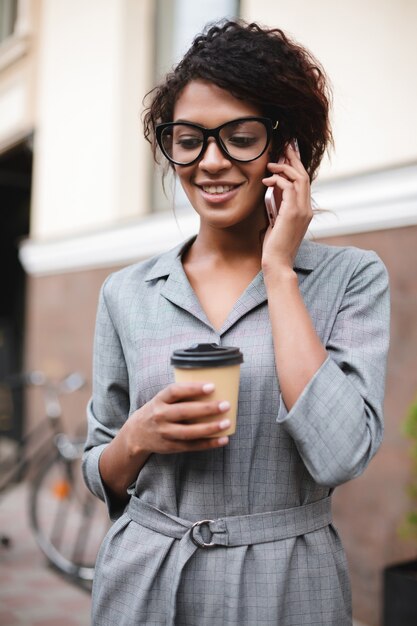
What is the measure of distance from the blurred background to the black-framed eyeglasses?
261mm

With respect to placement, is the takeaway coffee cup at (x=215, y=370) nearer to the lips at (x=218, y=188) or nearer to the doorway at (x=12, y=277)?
the lips at (x=218, y=188)

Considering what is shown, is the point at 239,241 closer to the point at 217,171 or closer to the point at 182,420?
the point at 217,171

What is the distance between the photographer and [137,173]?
5.64m

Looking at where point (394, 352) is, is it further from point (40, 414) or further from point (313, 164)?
point (40, 414)

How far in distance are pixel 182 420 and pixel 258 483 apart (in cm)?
21

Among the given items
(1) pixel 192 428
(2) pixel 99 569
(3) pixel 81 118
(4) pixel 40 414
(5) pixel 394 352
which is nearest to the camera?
(1) pixel 192 428

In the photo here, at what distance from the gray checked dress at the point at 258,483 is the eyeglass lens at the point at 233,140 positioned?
234 mm

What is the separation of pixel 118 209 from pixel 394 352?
3001 mm

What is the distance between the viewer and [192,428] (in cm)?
115

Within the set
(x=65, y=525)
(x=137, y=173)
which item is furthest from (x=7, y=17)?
(x=65, y=525)

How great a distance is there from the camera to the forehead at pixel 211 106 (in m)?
1.31

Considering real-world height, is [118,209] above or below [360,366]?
above

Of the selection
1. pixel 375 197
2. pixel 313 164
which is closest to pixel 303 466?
pixel 313 164

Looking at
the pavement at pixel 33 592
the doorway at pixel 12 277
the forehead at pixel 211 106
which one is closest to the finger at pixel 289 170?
the forehead at pixel 211 106
